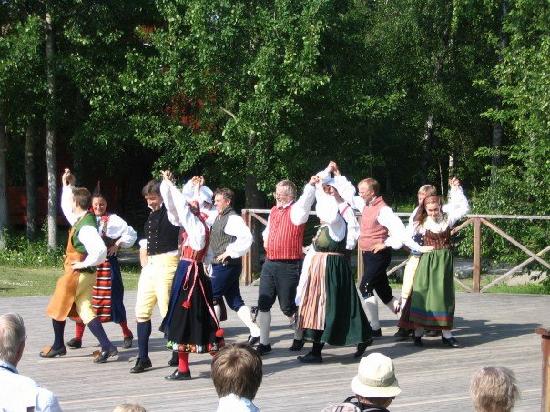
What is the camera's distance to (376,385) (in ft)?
13.8

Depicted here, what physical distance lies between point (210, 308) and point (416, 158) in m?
26.2

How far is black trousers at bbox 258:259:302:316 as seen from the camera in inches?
Result: 353

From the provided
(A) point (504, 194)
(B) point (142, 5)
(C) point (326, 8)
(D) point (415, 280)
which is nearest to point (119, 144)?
(B) point (142, 5)

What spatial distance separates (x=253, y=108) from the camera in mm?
18828

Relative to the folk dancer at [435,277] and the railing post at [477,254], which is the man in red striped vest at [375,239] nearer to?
the folk dancer at [435,277]

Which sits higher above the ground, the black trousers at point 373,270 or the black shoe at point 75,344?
the black trousers at point 373,270

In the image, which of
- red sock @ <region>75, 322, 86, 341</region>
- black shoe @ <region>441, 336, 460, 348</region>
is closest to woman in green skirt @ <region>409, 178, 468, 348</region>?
black shoe @ <region>441, 336, 460, 348</region>

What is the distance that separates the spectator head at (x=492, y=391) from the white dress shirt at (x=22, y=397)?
1.56 meters

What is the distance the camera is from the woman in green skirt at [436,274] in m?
9.40

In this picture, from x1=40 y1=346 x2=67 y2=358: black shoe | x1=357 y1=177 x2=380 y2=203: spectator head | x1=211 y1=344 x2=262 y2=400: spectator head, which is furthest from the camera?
x1=357 y1=177 x2=380 y2=203: spectator head

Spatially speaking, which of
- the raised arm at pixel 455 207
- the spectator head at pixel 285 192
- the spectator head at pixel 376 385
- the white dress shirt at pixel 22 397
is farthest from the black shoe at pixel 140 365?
the white dress shirt at pixel 22 397

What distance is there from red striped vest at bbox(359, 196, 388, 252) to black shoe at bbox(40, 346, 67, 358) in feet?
9.67

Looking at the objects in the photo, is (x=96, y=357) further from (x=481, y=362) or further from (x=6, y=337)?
(x=6, y=337)

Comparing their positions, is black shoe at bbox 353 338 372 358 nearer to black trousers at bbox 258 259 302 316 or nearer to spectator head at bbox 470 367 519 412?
black trousers at bbox 258 259 302 316
